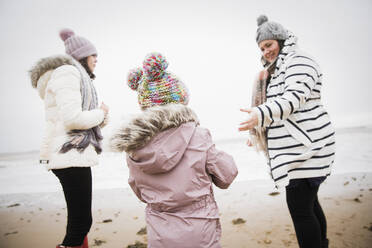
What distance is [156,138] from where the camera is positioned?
1.21m

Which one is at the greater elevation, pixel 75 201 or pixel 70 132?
pixel 70 132

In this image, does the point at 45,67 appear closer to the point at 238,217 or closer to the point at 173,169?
the point at 173,169

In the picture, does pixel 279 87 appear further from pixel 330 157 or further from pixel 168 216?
pixel 168 216

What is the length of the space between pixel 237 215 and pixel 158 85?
2.25 m

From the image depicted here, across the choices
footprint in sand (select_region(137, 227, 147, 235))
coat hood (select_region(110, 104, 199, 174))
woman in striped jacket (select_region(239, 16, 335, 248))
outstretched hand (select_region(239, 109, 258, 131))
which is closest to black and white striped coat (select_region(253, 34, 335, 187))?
woman in striped jacket (select_region(239, 16, 335, 248))

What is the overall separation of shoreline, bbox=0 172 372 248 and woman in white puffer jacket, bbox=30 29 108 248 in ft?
3.61

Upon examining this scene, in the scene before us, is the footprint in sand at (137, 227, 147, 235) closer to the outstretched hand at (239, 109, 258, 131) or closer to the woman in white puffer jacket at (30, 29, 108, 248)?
the woman in white puffer jacket at (30, 29, 108, 248)

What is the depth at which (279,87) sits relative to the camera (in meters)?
1.44

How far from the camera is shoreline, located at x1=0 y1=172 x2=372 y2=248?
223 cm

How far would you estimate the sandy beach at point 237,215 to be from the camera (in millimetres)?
2246

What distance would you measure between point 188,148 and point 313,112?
2.53 ft

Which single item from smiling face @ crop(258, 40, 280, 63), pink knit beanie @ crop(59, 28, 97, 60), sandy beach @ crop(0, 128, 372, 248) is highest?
pink knit beanie @ crop(59, 28, 97, 60)

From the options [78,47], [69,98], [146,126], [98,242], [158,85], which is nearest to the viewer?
[146,126]

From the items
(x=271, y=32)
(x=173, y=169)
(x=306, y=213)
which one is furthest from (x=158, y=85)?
(x=306, y=213)
